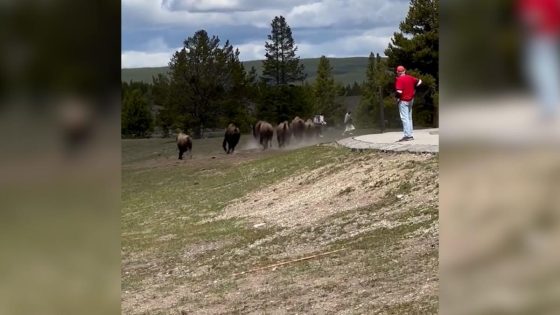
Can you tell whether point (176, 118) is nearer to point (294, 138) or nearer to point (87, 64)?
point (294, 138)

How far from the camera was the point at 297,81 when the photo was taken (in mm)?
35125

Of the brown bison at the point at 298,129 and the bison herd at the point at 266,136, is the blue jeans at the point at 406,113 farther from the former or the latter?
the brown bison at the point at 298,129

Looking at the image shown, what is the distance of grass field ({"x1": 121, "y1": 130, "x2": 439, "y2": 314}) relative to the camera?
6.98 meters

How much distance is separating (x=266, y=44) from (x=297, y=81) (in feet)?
6.75

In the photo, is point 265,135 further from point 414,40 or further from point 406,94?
point 406,94

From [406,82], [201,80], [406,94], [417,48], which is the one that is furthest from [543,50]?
[201,80]

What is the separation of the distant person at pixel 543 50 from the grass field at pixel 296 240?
9.31 feet

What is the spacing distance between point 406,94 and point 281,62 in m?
29.1

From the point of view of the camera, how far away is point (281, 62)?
35312 millimetres

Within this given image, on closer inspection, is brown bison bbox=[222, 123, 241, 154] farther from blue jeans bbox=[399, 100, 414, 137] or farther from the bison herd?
blue jeans bbox=[399, 100, 414, 137]

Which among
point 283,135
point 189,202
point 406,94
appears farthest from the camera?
point 283,135

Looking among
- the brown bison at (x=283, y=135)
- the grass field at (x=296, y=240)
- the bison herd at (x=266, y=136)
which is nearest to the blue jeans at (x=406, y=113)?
the grass field at (x=296, y=240)

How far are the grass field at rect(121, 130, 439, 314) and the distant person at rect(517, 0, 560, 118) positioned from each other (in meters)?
2.84

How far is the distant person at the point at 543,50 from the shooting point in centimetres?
103
